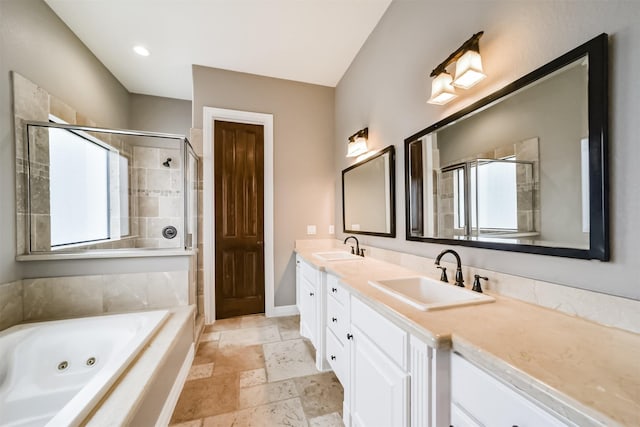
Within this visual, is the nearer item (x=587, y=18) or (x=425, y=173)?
(x=587, y=18)

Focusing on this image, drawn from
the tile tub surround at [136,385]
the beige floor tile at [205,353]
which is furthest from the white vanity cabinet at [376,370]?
the beige floor tile at [205,353]

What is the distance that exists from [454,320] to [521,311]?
304 millimetres

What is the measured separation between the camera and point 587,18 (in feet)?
2.80

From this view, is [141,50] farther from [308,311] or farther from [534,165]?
[534,165]

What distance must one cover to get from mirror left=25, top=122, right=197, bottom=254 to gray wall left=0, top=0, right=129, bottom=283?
0.14 meters

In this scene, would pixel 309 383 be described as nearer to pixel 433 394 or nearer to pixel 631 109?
A: pixel 433 394

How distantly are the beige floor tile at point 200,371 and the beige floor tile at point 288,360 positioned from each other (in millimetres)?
444

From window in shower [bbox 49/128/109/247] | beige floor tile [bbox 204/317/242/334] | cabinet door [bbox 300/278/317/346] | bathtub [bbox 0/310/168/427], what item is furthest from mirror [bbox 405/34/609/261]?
window in shower [bbox 49/128/109/247]

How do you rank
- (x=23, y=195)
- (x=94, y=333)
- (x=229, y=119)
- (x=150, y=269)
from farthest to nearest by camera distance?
(x=229, y=119) → (x=150, y=269) → (x=23, y=195) → (x=94, y=333)

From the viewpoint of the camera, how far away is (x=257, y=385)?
1.75 m

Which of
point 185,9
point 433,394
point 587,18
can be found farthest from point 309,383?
point 185,9

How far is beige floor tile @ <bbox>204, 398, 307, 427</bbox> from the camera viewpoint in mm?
1424

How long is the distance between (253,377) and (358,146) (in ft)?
7.13

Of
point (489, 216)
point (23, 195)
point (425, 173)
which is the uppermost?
point (425, 173)
